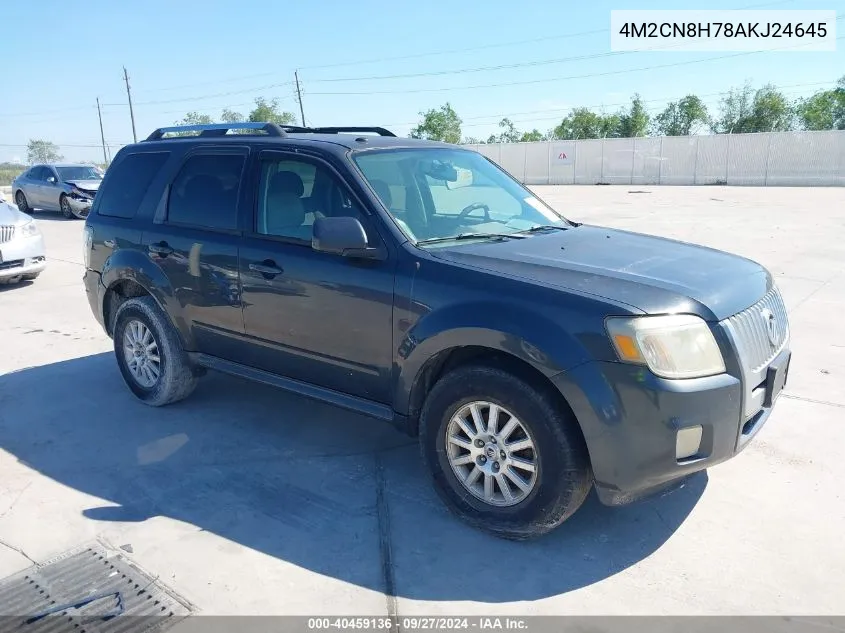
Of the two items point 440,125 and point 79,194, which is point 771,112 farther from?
point 79,194

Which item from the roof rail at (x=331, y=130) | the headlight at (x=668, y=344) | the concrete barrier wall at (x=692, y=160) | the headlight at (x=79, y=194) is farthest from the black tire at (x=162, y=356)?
the concrete barrier wall at (x=692, y=160)

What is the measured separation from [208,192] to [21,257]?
6.50 m

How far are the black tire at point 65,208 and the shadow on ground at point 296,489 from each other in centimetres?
1630

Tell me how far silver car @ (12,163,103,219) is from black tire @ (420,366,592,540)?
18.7 meters

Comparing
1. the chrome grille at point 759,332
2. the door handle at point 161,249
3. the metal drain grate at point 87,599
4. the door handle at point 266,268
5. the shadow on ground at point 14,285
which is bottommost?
the metal drain grate at point 87,599

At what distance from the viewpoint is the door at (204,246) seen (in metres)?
4.45

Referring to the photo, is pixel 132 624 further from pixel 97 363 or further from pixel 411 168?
pixel 97 363

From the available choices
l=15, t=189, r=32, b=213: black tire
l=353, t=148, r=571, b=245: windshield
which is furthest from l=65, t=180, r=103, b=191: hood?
l=353, t=148, r=571, b=245: windshield

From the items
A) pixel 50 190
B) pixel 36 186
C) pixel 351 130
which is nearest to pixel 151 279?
pixel 351 130

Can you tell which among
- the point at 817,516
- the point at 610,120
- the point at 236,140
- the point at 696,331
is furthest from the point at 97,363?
the point at 610,120

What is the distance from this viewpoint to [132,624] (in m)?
2.87

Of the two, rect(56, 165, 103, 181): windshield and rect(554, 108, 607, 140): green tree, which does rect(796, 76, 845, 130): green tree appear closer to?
rect(554, 108, 607, 140): green tree

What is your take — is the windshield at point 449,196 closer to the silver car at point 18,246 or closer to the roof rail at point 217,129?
the roof rail at point 217,129

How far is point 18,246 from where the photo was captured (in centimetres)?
965
